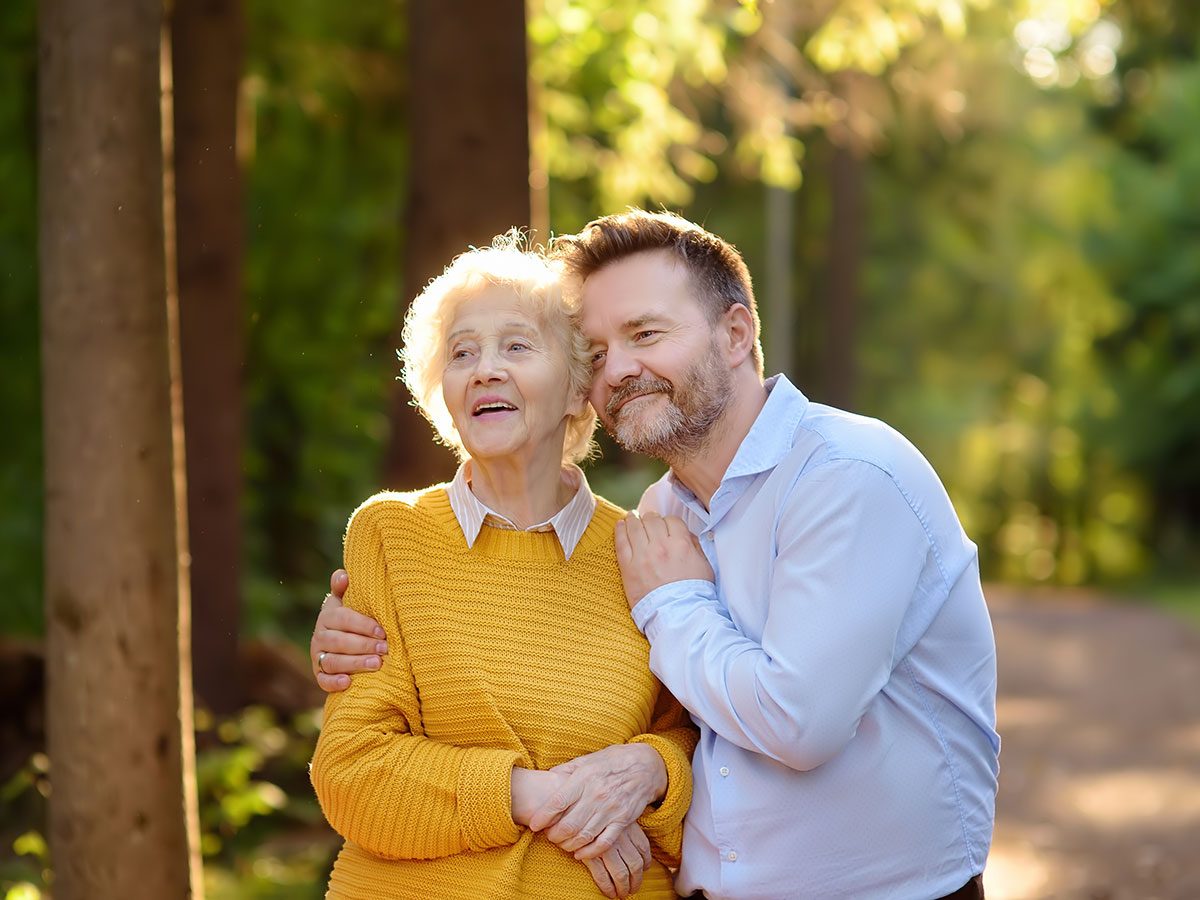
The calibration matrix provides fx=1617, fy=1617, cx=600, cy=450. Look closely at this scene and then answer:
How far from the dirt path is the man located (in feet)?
14.7

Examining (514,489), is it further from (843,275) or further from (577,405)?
(843,275)

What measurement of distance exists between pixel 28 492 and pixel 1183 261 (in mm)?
26139

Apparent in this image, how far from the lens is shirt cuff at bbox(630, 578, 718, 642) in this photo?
3.54 metres

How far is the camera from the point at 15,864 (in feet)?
19.7

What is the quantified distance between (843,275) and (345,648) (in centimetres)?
1983

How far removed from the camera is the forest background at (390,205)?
6668 mm

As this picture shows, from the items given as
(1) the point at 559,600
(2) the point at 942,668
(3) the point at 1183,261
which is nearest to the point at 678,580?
(1) the point at 559,600

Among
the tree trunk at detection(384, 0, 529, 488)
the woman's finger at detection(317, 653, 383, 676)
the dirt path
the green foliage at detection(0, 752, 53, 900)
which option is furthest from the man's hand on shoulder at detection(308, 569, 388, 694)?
the dirt path

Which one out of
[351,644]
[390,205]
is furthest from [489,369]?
[390,205]

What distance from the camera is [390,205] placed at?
1264 cm

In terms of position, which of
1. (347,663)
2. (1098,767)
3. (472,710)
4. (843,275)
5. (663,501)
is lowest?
(1098,767)

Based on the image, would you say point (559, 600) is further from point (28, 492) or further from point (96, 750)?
point (28, 492)

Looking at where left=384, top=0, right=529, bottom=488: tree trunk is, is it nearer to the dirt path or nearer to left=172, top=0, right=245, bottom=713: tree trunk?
left=172, top=0, right=245, bottom=713: tree trunk

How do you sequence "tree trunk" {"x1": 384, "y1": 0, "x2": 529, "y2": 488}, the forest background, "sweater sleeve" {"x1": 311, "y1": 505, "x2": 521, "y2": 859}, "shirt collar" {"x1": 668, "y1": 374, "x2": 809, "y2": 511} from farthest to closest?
the forest background
"tree trunk" {"x1": 384, "y1": 0, "x2": 529, "y2": 488}
"shirt collar" {"x1": 668, "y1": 374, "x2": 809, "y2": 511}
"sweater sleeve" {"x1": 311, "y1": 505, "x2": 521, "y2": 859}
